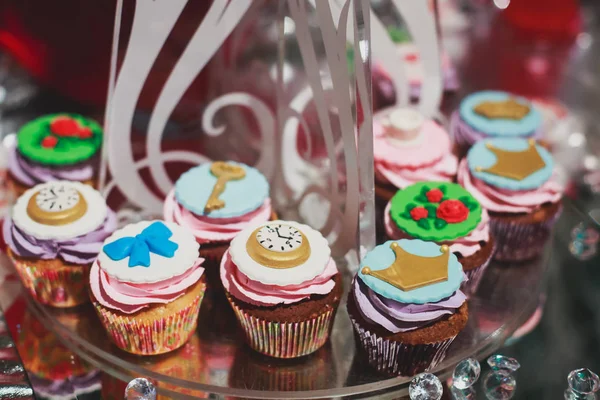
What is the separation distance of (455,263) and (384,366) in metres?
0.28

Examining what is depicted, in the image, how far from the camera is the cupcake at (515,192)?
211 centimetres

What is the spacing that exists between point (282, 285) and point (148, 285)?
0.29 meters

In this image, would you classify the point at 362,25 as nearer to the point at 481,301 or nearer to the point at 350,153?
the point at 350,153

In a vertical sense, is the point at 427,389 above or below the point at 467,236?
below

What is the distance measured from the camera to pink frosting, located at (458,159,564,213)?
2.11m

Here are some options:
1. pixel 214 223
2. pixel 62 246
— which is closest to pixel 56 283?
pixel 62 246

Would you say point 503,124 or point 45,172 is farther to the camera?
point 503,124

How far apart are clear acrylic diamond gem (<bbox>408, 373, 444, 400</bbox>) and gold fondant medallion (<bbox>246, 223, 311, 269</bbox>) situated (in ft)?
1.23

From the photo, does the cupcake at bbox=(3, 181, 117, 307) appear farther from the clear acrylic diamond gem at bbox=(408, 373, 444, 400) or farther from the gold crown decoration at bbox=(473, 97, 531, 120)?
the gold crown decoration at bbox=(473, 97, 531, 120)

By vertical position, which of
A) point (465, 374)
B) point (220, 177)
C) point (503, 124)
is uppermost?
point (220, 177)

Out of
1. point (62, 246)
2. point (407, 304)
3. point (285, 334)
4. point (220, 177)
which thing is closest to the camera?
point (407, 304)

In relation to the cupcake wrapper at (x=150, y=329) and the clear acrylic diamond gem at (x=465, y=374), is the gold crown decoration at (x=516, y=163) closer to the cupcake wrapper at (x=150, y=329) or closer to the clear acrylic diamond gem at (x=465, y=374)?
the clear acrylic diamond gem at (x=465, y=374)

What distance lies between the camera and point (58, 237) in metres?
1.90

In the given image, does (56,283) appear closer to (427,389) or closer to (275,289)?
(275,289)
